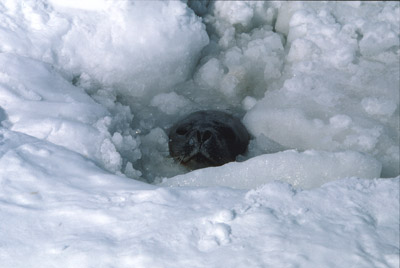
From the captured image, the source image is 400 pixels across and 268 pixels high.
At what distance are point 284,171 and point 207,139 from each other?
812mm

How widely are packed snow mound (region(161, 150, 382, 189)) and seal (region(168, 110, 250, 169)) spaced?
60cm

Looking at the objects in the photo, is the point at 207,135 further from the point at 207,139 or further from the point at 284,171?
the point at 284,171

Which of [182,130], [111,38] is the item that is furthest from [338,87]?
[111,38]

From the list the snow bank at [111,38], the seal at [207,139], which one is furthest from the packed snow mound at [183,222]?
the snow bank at [111,38]

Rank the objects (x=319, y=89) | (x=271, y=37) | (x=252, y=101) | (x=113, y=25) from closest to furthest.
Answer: (x=113, y=25) → (x=319, y=89) → (x=252, y=101) → (x=271, y=37)

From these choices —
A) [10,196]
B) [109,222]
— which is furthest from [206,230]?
[10,196]

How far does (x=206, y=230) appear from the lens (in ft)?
6.14

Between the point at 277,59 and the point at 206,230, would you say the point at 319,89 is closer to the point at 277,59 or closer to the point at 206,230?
the point at 277,59

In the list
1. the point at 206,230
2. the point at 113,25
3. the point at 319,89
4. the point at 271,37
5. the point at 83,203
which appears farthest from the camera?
the point at 271,37

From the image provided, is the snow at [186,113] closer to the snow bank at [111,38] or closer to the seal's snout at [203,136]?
the snow bank at [111,38]

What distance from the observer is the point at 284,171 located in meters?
2.64

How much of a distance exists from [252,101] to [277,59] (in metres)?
0.51

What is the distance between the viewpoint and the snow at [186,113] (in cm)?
183

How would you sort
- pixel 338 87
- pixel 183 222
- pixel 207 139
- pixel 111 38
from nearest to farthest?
1. pixel 183 222
2. pixel 207 139
3. pixel 111 38
4. pixel 338 87
